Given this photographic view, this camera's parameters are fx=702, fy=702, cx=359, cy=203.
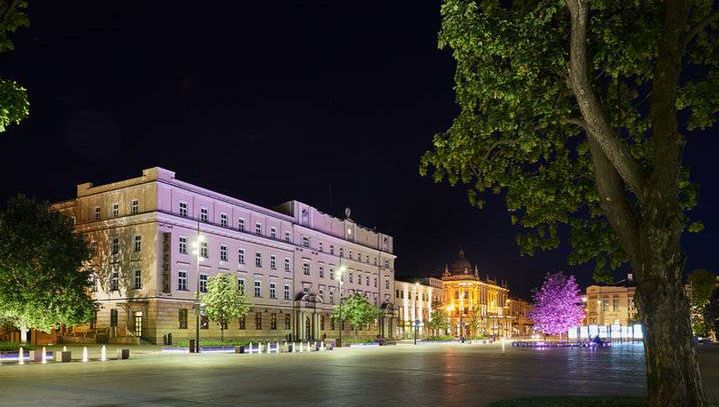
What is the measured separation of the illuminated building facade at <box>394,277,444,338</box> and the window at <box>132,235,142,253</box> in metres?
57.0

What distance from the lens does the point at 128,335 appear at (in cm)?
6012

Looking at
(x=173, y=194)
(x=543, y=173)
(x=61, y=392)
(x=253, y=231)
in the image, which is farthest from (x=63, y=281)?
(x=543, y=173)

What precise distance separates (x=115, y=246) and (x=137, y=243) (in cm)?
311

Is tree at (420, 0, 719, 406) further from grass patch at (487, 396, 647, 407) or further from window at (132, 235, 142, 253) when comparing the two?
window at (132, 235, 142, 253)

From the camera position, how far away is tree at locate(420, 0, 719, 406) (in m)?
12.5

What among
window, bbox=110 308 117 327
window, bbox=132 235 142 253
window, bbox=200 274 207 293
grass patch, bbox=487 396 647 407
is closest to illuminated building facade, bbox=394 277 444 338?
window, bbox=200 274 207 293

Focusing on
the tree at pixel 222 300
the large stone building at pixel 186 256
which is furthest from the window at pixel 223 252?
the tree at pixel 222 300

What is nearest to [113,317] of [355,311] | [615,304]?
[355,311]

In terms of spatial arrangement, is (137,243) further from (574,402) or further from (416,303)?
(416,303)

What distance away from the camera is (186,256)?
64688mm

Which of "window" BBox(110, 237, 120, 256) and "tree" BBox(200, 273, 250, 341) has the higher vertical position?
"window" BBox(110, 237, 120, 256)

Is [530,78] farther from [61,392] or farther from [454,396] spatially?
[61,392]

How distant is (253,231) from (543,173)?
203 feet

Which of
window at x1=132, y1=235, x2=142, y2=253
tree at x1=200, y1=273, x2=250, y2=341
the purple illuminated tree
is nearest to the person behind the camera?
tree at x1=200, y1=273, x2=250, y2=341
